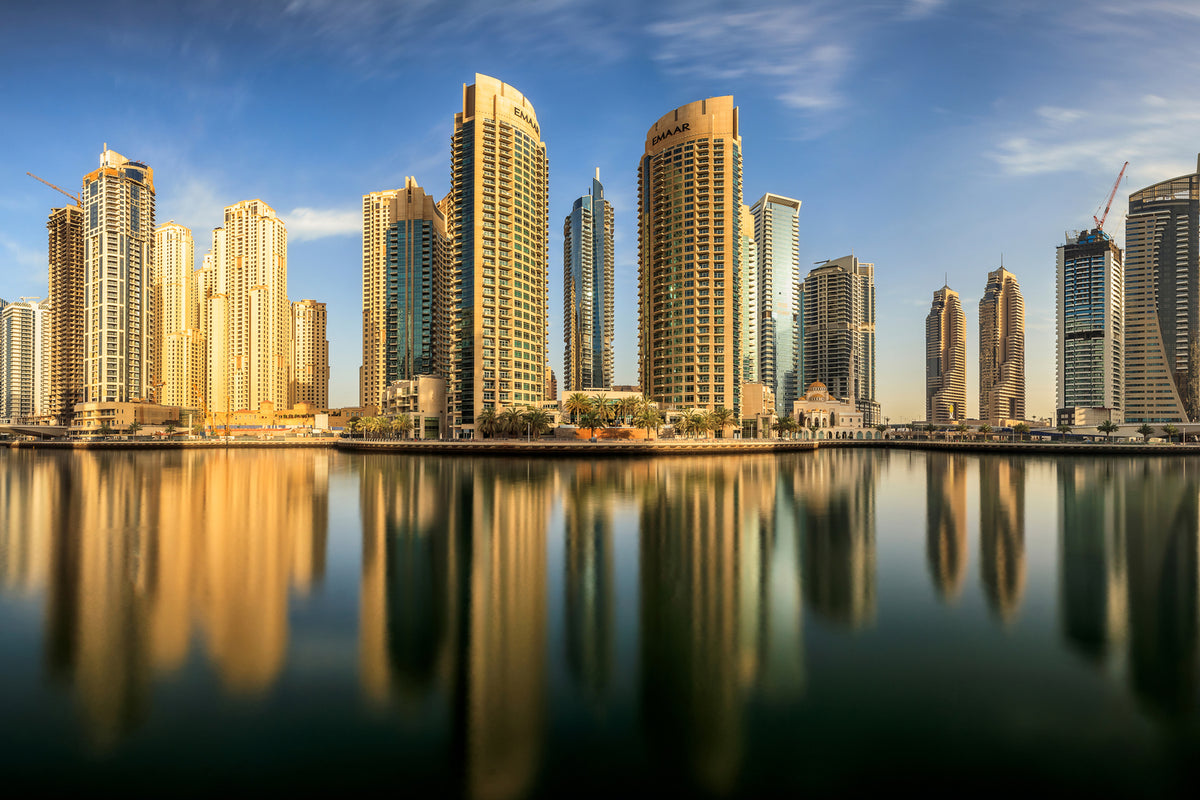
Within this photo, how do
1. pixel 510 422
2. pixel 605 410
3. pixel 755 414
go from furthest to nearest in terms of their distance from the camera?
pixel 755 414
pixel 510 422
pixel 605 410

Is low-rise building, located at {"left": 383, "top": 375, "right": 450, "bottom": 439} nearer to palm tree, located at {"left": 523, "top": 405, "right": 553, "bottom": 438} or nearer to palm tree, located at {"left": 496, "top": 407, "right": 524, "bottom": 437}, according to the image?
palm tree, located at {"left": 496, "top": 407, "right": 524, "bottom": 437}

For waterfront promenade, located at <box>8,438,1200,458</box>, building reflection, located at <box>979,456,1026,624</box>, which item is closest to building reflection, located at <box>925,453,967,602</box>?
building reflection, located at <box>979,456,1026,624</box>

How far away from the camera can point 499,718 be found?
13266 millimetres

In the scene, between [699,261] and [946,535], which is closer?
[946,535]

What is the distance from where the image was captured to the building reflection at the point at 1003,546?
23391mm

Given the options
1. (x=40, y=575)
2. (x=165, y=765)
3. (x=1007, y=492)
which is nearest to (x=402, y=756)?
(x=165, y=765)

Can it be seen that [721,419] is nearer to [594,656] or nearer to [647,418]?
[647,418]

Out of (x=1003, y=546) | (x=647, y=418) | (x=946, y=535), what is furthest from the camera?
(x=647, y=418)

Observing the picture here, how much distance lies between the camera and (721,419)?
138 m

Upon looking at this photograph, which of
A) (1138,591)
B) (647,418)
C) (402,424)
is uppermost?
(647,418)

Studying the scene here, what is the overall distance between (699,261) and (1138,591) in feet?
451

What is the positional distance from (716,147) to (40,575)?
16050cm

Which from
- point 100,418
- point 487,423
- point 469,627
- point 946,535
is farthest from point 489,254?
point 100,418

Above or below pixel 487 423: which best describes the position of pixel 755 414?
above
